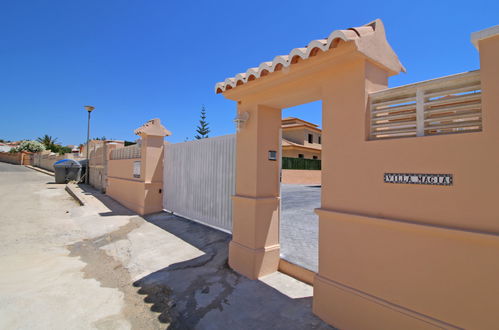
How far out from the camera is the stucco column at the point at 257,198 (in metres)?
4.11

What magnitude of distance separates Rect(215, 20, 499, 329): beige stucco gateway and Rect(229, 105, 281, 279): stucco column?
27.8 inches

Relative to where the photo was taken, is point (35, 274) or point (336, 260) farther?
point (35, 274)

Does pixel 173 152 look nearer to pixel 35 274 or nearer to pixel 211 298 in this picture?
pixel 35 274

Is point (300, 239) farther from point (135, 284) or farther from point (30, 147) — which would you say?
point (30, 147)

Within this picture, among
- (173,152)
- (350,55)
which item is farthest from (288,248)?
(173,152)

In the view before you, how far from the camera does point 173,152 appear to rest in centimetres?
794

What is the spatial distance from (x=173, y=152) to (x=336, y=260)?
6.13m

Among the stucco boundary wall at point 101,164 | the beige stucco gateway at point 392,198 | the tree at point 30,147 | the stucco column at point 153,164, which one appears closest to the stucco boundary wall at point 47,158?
the stucco boundary wall at point 101,164

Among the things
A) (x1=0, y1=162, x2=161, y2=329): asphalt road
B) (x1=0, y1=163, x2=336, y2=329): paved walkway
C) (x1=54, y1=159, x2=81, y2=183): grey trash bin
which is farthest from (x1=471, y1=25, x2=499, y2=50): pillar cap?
(x1=54, y1=159, x2=81, y2=183): grey trash bin

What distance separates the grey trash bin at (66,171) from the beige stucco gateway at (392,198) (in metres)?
17.3

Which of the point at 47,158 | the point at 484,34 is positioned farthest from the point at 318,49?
the point at 47,158

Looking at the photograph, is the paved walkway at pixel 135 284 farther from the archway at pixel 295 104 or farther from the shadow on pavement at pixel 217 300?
the archway at pixel 295 104

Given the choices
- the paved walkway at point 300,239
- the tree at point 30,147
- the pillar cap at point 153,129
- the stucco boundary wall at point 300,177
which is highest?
the tree at point 30,147

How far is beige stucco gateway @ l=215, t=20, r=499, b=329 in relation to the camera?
6.59ft
